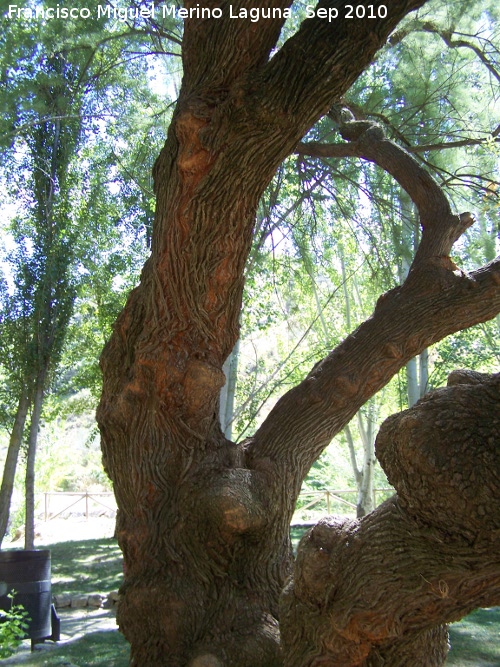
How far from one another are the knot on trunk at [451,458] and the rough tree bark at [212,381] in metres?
1.16

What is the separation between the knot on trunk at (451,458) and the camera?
6.89 feet

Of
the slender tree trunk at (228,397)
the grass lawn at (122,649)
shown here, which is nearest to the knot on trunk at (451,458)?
the grass lawn at (122,649)

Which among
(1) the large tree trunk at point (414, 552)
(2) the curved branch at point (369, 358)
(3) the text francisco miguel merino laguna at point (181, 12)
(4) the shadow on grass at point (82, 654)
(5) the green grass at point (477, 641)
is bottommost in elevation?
(5) the green grass at point (477, 641)

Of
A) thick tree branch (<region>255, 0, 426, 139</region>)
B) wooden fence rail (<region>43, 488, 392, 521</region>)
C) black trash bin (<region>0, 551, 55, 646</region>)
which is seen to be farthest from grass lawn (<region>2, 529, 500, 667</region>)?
wooden fence rail (<region>43, 488, 392, 521</region>)

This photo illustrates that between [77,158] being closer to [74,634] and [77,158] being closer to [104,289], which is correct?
[104,289]

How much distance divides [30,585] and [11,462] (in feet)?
12.3

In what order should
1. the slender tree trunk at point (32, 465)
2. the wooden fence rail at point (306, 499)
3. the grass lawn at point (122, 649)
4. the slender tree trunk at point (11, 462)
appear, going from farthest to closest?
the wooden fence rail at point (306, 499)
the slender tree trunk at point (11, 462)
the slender tree trunk at point (32, 465)
the grass lawn at point (122, 649)

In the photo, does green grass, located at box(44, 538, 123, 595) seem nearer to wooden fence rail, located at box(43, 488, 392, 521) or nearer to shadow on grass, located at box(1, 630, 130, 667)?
shadow on grass, located at box(1, 630, 130, 667)

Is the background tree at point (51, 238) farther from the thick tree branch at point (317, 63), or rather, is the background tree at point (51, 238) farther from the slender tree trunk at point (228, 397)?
the thick tree branch at point (317, 63)

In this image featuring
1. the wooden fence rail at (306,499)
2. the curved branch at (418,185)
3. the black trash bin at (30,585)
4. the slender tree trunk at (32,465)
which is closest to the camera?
the curved branch at (418,185)

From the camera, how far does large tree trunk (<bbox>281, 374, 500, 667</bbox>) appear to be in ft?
7.01

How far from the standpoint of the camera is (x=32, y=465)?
368 inches

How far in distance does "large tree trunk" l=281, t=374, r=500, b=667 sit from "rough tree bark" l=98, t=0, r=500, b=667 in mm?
641

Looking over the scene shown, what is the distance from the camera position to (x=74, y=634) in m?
6.56
